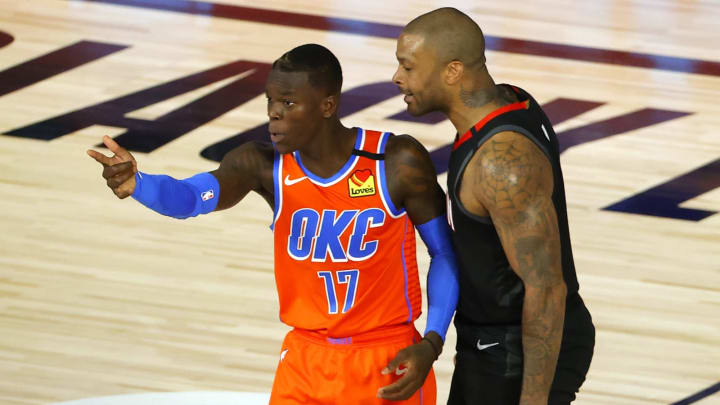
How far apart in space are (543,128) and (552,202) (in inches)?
7.8

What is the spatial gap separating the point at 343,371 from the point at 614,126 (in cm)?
438

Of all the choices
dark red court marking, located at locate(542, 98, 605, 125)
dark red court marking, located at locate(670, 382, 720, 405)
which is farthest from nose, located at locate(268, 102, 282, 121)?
dark red court marking, located at locate(542, 98, 605, 125)

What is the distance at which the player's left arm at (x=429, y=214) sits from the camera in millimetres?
2959

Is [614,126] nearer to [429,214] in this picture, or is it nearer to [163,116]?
[163,116]

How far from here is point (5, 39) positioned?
796cm

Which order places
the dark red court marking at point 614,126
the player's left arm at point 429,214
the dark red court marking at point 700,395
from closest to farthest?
the player's left arm at point 429,214, the dark red court marking at point 700,395, the dark red court marking at point 614,126

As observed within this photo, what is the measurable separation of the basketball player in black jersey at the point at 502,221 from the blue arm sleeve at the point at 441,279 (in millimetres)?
56

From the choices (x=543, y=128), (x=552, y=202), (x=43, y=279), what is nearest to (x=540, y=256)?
(x=552, y=202)

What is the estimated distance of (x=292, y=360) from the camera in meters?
3.11

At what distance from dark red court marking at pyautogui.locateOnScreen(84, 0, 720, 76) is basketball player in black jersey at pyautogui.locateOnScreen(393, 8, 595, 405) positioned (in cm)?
557

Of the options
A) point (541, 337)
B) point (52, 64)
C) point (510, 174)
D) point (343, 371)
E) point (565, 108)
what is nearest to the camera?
point (510, 174)

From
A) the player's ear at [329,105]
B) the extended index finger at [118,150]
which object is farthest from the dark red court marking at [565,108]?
the extended index finger at [118,150]

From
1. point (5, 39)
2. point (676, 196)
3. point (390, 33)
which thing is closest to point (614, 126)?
point (676, 196)

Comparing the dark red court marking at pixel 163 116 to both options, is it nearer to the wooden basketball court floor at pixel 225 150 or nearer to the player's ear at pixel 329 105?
the wooden basketball court floor at pixel 225 150
